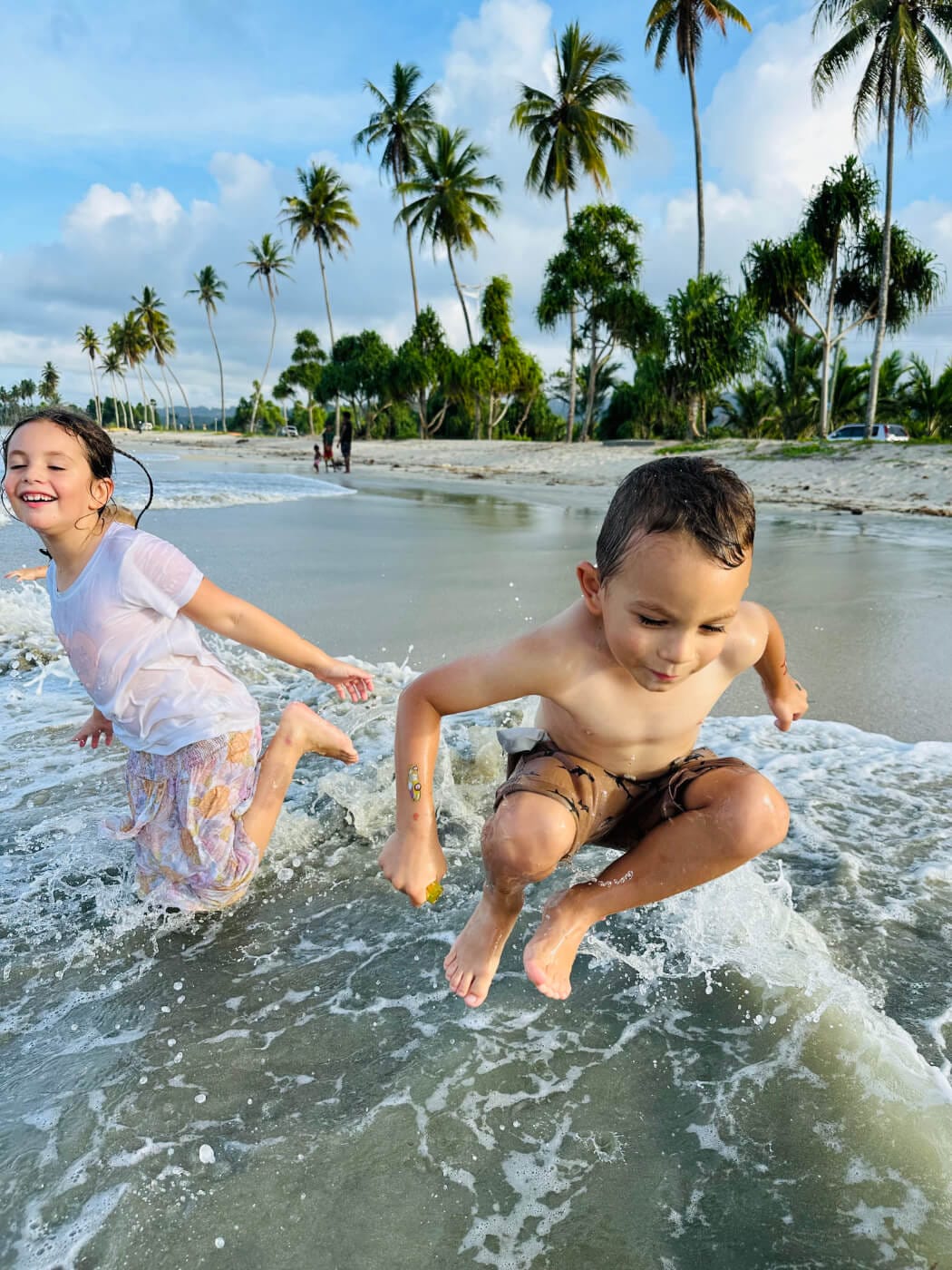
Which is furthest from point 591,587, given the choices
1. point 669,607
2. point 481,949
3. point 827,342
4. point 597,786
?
point 827,342

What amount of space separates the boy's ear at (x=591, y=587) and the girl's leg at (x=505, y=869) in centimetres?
43

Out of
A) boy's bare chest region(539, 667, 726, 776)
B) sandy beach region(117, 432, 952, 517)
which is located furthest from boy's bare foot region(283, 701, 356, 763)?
sandy beach region(117, 432, 952, 517)

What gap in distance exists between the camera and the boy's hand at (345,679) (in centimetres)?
269

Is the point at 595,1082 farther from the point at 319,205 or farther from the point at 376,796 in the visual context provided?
the point at 319,205

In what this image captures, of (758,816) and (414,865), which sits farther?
(414,865)

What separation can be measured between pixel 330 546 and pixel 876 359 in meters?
20.7

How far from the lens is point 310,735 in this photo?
284 centimetres

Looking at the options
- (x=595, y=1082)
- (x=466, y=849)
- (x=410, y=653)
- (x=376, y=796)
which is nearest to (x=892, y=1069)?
(x=595, y=1082)

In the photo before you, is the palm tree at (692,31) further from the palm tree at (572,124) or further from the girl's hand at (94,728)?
the girl's hand at (94,728)

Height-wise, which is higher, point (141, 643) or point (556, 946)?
point (141, 643)

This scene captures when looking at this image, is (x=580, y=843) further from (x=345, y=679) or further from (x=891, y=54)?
(x=891, y=54)

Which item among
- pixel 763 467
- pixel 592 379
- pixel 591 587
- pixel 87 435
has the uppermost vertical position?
pixel 592 379

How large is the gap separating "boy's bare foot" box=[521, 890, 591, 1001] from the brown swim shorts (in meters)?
0.13

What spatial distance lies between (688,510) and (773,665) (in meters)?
0.84
